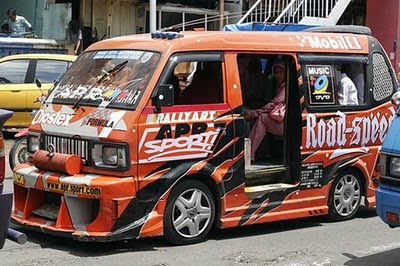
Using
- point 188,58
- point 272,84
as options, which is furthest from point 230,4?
point 188,58

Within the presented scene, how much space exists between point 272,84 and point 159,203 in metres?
2.47

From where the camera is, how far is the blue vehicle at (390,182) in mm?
5816

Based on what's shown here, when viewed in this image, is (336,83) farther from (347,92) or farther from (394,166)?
(394,166)

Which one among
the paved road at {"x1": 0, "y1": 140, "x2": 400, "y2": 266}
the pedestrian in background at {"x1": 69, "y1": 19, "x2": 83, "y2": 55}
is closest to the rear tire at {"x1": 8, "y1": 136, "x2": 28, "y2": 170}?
the paved road at {"x1": 0, "y1": 140, "x2": 400, "y2": 266}

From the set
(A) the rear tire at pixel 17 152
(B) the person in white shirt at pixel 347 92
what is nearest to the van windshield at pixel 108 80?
(B) the person in white shirt at pixel 347 92

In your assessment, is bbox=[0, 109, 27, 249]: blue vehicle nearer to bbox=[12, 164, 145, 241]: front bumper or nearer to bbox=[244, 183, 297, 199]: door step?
bbox=[12, 164, 145, 241]: front bumper

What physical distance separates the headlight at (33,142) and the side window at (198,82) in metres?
1.50

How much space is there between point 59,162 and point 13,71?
7561mm

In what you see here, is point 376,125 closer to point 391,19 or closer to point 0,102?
point 0,102

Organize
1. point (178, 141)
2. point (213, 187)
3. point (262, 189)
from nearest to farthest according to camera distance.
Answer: point (178, 141) → point (213, 187) → point (262, 189)

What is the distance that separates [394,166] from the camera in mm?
5895

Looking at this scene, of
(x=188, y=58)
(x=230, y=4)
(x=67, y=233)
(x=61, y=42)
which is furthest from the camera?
(x=230, y=4)

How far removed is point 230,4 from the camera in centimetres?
2011

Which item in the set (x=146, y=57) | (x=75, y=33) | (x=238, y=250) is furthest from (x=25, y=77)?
(x=238, y=250)
